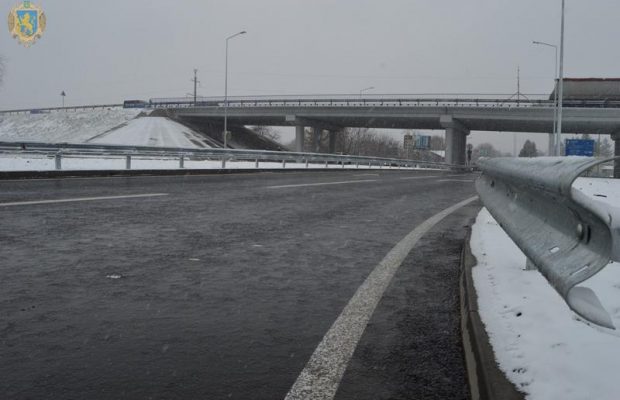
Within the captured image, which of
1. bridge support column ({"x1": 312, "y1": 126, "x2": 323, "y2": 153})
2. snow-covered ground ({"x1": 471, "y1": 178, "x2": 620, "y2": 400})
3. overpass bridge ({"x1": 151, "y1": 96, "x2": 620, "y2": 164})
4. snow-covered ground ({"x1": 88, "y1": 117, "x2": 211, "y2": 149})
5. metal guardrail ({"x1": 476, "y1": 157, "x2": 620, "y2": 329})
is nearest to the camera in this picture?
metal guardrail ({"x1": 476, "y1": 157, "x2": 620, "y2": 329})

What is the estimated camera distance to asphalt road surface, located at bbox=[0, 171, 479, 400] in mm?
2527

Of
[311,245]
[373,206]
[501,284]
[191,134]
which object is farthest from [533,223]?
[191,134]

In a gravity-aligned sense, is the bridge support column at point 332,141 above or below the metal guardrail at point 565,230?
above

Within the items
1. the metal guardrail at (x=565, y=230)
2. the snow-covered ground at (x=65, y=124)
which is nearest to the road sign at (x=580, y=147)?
the metal guardrail at (x=565, y=230)

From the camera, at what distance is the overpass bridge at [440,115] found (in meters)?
49.7

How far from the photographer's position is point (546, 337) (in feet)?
8.69

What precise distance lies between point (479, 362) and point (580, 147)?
182 feet

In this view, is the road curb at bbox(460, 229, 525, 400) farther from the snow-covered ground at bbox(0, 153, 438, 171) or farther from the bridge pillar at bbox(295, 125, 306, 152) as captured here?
the bridge pillar at bbox(295, 125, 306, 152)

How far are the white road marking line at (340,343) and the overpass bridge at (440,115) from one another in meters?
51.1

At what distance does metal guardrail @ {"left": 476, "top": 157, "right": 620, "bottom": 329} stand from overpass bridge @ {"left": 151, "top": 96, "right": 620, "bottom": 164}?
5159 centimetres

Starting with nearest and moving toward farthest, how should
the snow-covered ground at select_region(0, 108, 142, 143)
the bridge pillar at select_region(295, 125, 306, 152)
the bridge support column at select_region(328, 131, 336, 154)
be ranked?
the bridge pillar at select_region(295, 125, 306, 152), the bridge support column at select_region(328, 131, 336, 154), the snow-covered ground at select_region(0, 108, 142, 143)

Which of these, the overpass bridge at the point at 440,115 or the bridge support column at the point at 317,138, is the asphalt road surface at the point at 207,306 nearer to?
the overpass bridge at the point at 440,115

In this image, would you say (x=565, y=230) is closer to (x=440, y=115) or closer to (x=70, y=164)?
(x=70, y=164)

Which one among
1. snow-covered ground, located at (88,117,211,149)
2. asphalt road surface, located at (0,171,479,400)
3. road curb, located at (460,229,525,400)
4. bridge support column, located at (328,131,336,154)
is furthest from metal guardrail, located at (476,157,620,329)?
bridge support column, located at (328,131,336,154)
